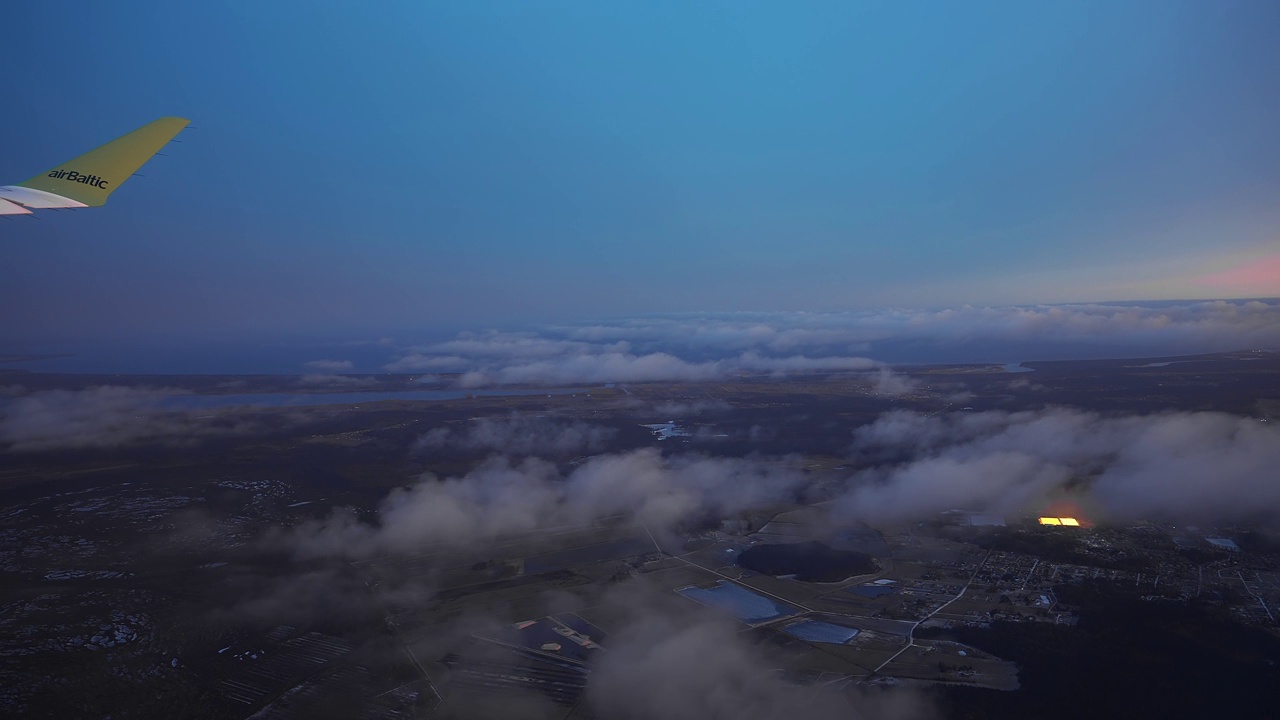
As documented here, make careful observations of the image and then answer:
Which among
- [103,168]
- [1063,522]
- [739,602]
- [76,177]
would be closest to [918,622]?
[739,602]

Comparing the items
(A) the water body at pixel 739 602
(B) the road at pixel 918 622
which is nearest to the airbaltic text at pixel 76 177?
(B) the road at pixel 918 622

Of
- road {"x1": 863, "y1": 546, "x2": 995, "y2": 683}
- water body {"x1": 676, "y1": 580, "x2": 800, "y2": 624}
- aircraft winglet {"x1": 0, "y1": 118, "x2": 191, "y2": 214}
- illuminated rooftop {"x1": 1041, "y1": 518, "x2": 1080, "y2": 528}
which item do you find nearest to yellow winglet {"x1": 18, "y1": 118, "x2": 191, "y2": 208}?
aircraft winglet {"x1": 0, "y1": 118, "x2": 191, "y2": 214}

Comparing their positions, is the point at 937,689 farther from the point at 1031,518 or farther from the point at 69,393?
the point at 69,393

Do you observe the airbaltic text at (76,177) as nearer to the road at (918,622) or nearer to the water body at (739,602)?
the road at (918,622)

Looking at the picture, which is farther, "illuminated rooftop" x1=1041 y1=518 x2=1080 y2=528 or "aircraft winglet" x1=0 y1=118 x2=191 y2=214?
Answer: "illuminated rooftop" x1=1041 y1=518 x2=1080 y2=528

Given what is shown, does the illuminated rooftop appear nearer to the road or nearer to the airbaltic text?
the road

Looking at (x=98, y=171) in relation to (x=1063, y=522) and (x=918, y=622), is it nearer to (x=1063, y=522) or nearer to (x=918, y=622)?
(x=918, y=622)

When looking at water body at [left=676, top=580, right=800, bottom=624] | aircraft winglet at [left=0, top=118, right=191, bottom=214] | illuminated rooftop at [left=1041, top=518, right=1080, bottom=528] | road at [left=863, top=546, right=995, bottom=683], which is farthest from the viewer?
illuminated rooftop at [left=1041, top=518, right=1080, bottom=528]

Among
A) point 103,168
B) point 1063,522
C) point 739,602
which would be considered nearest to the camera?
point 103,168

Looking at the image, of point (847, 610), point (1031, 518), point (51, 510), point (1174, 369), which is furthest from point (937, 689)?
point (1174, 369)
